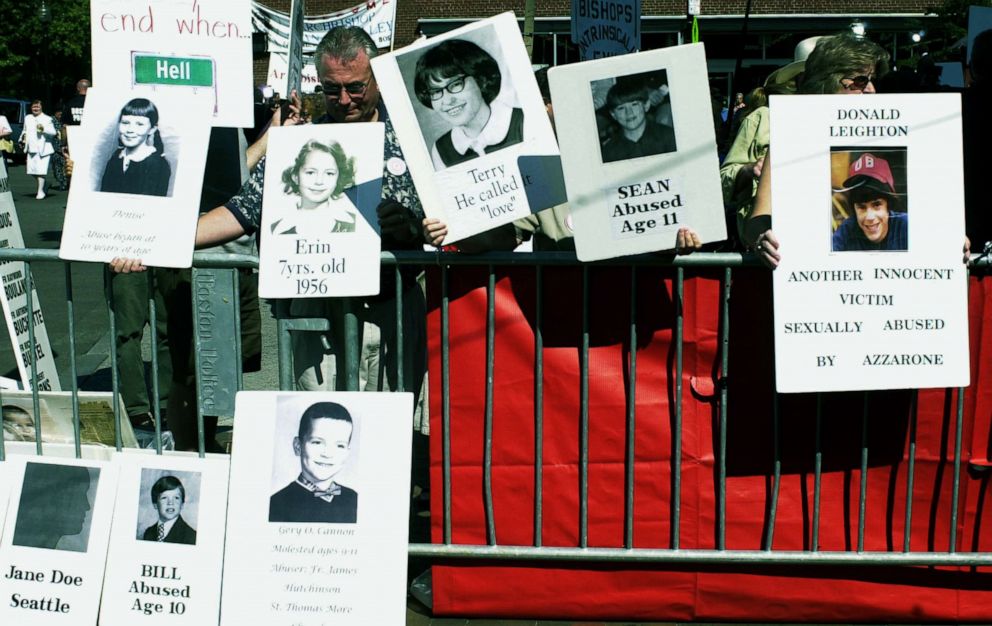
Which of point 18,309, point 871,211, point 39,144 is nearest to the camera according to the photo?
point 871,211

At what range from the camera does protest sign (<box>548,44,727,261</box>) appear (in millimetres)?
3729

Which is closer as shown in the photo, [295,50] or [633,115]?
[633,115]

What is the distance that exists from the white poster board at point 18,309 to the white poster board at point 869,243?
9.88ft

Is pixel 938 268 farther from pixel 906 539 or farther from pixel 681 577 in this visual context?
pixel 681 577

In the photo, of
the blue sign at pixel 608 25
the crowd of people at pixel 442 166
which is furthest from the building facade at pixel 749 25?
the crowd of people at pixel 442 166

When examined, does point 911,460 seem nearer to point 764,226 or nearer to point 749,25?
point 764,226

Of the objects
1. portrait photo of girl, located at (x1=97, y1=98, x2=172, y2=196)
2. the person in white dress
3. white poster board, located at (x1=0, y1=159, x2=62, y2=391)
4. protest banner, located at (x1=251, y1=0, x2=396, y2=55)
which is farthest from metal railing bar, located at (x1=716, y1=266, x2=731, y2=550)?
the person in white dress

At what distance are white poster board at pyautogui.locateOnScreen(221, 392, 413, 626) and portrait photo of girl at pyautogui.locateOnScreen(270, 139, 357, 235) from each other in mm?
581

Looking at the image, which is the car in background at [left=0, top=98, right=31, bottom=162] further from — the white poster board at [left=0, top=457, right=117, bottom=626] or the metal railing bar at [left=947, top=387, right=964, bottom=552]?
the metal railing bar at [left=947, top=387, right=964, bottom=552]

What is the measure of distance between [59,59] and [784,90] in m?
48.7

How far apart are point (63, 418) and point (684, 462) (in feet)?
7.45

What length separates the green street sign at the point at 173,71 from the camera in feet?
13.8

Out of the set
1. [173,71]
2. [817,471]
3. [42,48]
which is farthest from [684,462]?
[42,48]

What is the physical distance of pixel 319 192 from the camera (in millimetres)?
4074
